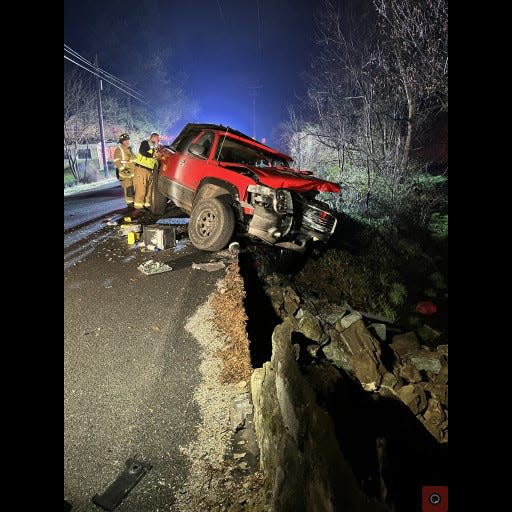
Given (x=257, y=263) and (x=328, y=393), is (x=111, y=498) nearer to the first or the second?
(x=328, y=393)

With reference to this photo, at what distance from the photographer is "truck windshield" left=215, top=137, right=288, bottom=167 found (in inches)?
274

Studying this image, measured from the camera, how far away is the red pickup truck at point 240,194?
6.04m

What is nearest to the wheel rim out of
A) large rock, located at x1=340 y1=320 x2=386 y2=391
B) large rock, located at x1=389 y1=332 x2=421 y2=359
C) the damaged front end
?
the damaged front end

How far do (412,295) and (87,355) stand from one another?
380 inches

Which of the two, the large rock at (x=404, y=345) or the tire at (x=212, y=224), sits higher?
the tire at (x=212, y=224)

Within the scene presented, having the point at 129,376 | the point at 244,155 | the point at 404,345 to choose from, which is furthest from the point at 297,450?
the point at 244,155

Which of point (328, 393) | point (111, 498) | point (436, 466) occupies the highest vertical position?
point (328, 393)

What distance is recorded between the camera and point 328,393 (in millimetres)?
2590

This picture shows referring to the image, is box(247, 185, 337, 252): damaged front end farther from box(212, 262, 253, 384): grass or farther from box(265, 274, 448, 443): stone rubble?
box(265, 274, 448, 443): stone rubble

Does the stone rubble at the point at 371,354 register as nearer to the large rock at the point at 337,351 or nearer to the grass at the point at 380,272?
the large rock at the point at 337,351

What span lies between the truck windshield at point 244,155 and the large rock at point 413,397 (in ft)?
16.7

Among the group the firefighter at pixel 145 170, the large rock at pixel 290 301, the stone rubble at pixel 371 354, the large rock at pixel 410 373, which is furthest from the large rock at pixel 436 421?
the firefighter at pixel 145 170

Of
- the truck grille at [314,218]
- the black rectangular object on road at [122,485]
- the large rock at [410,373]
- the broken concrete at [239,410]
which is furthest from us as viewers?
the truck grille at [314,218]
